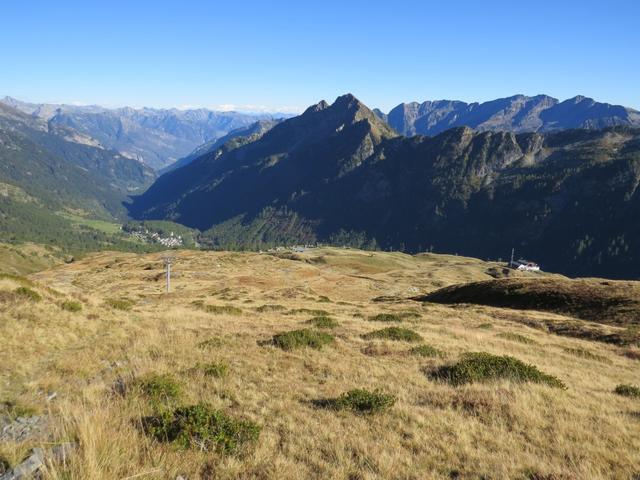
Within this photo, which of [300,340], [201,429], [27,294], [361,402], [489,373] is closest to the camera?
[201,429]

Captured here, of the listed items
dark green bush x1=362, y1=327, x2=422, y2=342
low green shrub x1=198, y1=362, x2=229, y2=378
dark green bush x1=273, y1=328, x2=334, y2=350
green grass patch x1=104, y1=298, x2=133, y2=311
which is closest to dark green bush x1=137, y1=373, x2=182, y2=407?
low green shrub x1=198, y1=362, x2=229, y2=378

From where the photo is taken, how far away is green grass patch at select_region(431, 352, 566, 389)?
14469mm

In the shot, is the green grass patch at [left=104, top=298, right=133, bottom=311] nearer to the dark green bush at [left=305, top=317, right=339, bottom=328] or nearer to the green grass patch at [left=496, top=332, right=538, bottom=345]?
the dark green bush at [left=305, top=317, right=339, bottom=328]

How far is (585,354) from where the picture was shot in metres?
23.3

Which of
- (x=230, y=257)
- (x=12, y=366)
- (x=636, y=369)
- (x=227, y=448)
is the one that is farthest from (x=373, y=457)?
(x=230, y=257)

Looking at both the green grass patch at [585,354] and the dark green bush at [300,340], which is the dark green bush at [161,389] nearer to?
the dark green bush at [300,340]

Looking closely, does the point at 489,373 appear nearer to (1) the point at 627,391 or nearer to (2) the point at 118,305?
(1) the point at 627,391

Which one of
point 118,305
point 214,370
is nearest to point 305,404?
point 214,370

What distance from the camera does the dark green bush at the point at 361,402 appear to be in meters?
10.9

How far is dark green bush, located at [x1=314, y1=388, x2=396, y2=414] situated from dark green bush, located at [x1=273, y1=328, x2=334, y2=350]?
6.24 meters

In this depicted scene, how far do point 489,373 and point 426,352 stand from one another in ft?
11.9

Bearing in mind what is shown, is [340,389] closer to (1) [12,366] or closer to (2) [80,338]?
(1) [12,366]

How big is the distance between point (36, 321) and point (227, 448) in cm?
1362

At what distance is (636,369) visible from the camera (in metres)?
21.0
